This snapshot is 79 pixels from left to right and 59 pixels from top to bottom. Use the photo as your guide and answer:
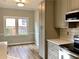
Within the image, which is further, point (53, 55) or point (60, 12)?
point (60, 12)

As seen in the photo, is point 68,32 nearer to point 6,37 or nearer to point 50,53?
point 50,53

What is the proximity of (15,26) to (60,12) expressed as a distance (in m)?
4.37

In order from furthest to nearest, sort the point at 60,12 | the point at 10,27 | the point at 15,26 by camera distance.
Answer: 1. the point at 15,26
2. the point at 10,27
3. the point at 60,12

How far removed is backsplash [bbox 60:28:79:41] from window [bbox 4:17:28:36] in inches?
156

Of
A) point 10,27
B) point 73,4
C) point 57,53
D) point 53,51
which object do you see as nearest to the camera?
point 73,4

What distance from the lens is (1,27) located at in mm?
6547

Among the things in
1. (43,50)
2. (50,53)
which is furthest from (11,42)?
(50,53)

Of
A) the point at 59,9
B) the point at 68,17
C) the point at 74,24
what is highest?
the point at 59,9

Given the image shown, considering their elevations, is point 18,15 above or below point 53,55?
above

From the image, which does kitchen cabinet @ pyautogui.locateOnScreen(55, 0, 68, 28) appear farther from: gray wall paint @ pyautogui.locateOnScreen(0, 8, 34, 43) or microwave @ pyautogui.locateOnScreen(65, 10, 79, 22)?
gray wall paint @ pyautogui.locateOnScreen(0, 8, 34, 43)

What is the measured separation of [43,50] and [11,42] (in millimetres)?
3659

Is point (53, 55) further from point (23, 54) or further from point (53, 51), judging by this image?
point (23, 54)

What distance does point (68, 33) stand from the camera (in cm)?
343

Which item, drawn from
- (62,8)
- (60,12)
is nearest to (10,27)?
(60,12)
